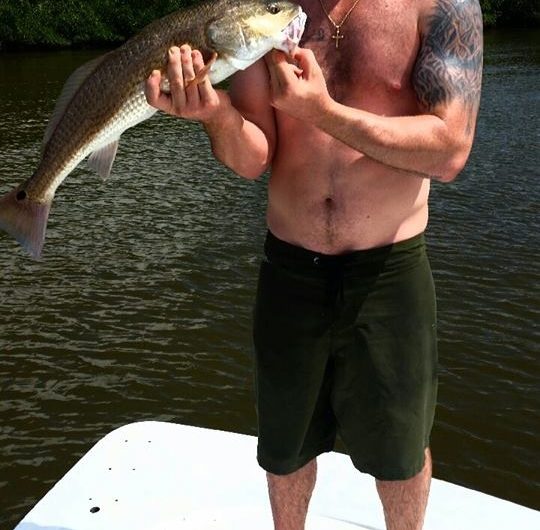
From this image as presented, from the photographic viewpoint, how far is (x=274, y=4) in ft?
7.61

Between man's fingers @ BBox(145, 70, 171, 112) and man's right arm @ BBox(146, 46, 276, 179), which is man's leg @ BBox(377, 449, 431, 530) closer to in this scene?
man's right arm @ BBox(146, 46, 276, 179)

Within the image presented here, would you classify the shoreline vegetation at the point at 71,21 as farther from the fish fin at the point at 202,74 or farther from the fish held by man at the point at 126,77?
the fish fin at the point at 202,74

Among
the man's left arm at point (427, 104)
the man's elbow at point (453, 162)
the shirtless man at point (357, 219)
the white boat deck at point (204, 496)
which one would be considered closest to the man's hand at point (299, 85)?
the man's left arm at point (427, 104)

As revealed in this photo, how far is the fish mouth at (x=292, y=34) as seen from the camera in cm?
219

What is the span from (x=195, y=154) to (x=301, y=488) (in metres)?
13.4

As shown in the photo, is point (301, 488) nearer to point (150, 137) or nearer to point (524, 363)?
point (524, 363)

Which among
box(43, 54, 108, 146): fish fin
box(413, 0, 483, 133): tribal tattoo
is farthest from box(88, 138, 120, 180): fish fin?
box(413, 0, 483, 133): tribal tattoo

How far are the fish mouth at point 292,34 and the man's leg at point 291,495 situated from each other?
1.62 meters

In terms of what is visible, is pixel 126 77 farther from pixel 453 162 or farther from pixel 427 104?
pixel 453 162

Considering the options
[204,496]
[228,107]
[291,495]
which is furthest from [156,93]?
[204,496]

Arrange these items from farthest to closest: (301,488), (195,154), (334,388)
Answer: (195,154) < (301,488) < (334,388)

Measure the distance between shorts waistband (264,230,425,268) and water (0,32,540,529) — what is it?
12.3 feet

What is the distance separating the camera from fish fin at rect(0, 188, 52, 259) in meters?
2.87

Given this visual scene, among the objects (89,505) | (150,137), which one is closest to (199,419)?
(89,505)
